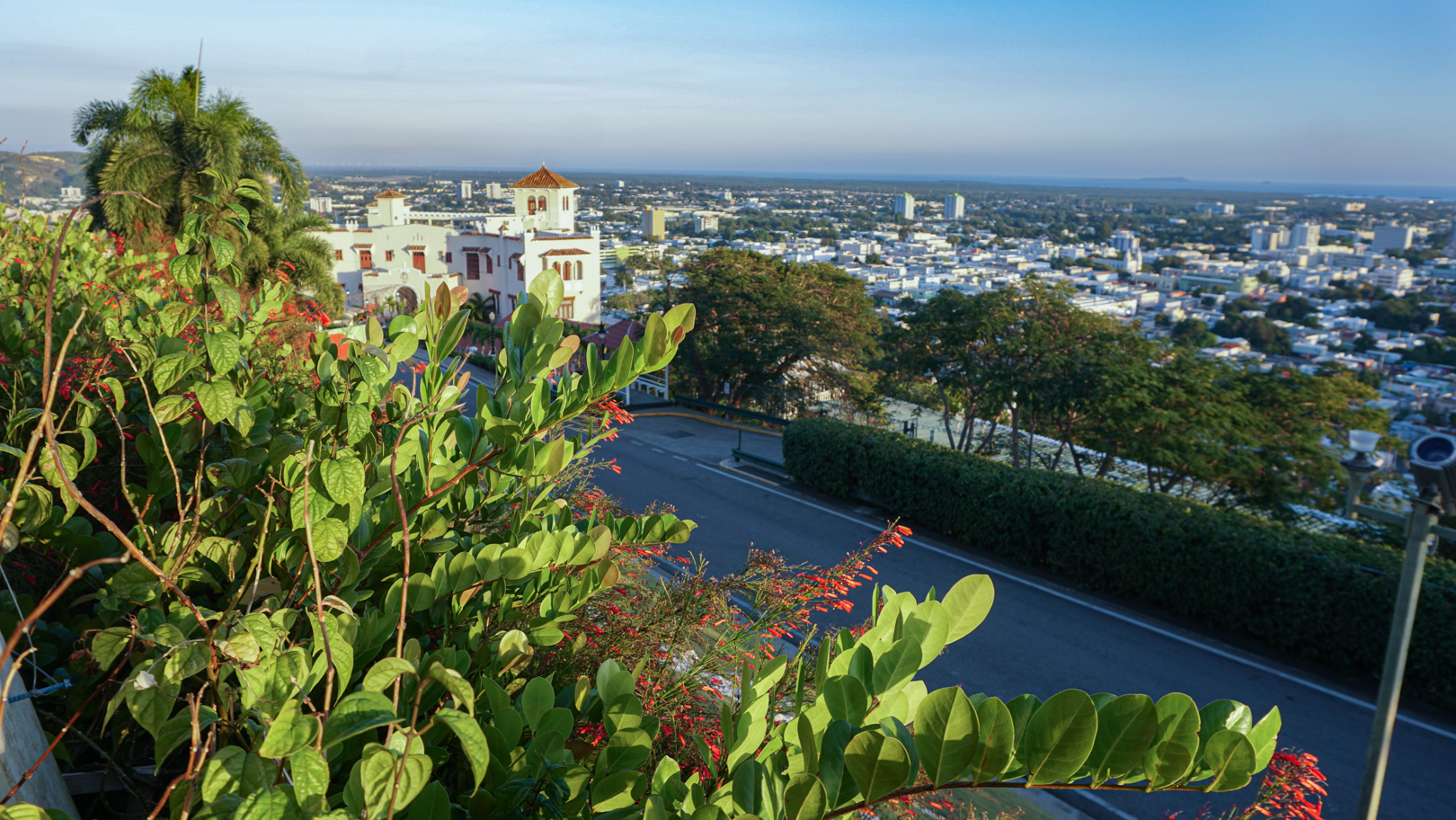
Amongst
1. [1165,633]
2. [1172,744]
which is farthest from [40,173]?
[1165,633]

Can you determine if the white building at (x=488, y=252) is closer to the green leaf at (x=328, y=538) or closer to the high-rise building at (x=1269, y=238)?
the green leaf at (x=328, y=538)

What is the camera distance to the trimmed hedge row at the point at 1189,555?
29.2 feet

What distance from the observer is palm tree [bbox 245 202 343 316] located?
17.5m

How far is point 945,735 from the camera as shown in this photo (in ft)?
3.91

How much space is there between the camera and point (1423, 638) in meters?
8.55

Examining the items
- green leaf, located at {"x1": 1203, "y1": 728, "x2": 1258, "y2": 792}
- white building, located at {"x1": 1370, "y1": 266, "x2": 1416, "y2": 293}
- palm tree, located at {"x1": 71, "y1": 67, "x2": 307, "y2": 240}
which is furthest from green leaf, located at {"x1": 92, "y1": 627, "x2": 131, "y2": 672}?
white building, located at {"x1": 1370, "y1": 266, "x2": 1416, "y2": 293}

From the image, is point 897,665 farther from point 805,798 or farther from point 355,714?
point 355,714

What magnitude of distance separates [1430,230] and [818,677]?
5247 centimetres

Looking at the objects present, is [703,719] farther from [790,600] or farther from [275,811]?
[275,811]

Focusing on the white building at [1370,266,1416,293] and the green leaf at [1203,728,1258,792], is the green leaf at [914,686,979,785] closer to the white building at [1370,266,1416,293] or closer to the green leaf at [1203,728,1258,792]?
the green leaf at [1203,728,1258,792]

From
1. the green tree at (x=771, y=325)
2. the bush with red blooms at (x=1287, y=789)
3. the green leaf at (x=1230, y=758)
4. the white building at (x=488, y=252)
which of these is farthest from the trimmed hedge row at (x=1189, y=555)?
the white building at (x=488, y=252)

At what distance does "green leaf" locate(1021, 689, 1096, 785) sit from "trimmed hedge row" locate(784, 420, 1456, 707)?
33.0 feet

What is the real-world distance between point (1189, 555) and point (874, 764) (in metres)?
10.8

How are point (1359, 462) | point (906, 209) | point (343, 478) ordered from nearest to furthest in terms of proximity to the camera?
point (343, 478)
point (1359, 462)
point (906, 209)
